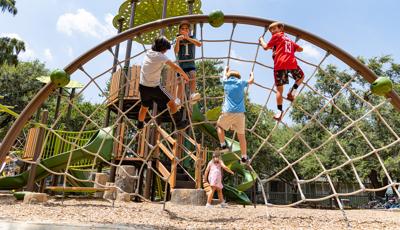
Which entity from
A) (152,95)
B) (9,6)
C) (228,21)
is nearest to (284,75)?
(228,21)

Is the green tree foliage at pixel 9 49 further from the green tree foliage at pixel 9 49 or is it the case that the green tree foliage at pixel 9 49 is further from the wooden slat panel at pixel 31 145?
the wooden slat panel at pixel 31 145

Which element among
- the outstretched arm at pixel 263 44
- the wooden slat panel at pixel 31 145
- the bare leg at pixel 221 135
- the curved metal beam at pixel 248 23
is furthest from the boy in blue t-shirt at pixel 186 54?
the wooden slat panel at pixel 31 145

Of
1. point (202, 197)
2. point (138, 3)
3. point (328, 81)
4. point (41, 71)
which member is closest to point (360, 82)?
point (328, 81)

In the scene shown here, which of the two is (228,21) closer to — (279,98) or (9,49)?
(279,98)

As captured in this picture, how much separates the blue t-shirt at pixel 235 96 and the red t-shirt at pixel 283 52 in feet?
1.87

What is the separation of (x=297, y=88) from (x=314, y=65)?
1.70 ft

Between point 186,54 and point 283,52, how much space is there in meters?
1.76

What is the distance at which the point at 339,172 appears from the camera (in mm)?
21406

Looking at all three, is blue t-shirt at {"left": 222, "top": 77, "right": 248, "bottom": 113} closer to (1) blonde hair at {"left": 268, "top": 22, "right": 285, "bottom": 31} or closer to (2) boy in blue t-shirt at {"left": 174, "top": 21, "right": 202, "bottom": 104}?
(2) boy in blue t-shirt at {"left": 174, "top": 21, "right": 202, "bottom": 104}

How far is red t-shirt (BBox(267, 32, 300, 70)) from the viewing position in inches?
182

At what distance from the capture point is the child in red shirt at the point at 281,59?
183 inches

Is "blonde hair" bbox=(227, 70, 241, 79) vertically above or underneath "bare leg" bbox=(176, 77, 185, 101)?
above

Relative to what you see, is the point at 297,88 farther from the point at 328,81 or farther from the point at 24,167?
the point at 328,81

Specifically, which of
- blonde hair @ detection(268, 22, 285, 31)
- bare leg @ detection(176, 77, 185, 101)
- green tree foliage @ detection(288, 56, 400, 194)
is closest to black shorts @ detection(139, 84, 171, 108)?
bare leg @ detection(176, 77, 185, 101)
